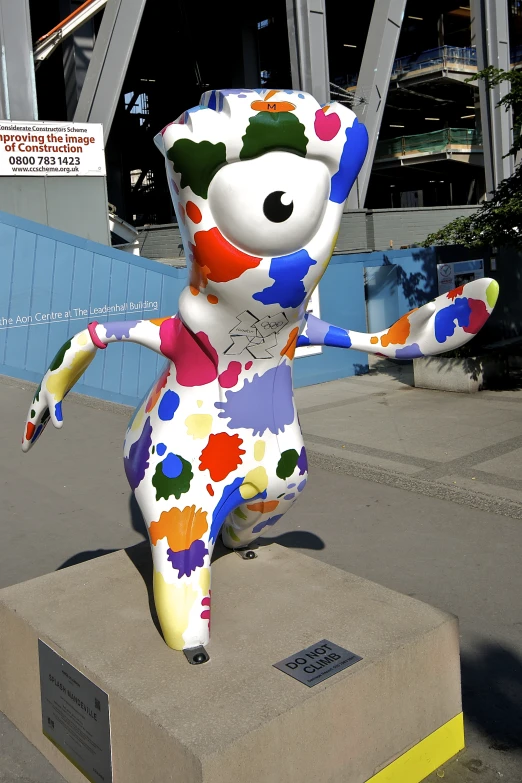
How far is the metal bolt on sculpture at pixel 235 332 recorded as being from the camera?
111 inches

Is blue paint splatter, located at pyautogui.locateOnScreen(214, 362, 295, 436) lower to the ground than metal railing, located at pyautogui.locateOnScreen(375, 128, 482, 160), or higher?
lower

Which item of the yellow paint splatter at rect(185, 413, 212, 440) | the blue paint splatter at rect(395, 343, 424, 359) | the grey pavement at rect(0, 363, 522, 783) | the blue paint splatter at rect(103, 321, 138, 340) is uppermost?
the blue paint splatter at rect(103, 321, 138, 340)

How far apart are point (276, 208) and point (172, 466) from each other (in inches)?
45.2

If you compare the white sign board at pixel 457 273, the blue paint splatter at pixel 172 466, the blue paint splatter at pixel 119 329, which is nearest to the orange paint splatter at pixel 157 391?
the blue paint splatter at pixel 119 329

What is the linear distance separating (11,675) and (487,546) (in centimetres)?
→ 326

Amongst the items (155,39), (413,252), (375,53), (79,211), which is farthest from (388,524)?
(155,39)

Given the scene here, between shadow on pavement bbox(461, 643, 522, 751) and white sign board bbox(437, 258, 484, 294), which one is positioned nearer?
shadow on pavement bbox(461, 643, 522, 751)

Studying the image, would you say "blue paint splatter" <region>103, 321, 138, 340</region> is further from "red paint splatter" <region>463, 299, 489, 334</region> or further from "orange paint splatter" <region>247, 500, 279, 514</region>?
"red paint splatter" <region>463, 299, 489, 334</region>

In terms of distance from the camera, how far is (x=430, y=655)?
10.5 ft

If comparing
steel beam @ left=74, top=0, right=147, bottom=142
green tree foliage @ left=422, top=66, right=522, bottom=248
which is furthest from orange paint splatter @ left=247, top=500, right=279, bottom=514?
steel beam @ left=74, top=0, right=147, bottom=142

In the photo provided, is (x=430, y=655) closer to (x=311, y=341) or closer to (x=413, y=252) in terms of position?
(x=311, y=341)

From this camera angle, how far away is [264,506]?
355 centimetres

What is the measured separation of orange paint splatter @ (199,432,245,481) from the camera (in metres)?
3.27

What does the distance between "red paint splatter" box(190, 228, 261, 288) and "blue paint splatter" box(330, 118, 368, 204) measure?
1.50 feet
